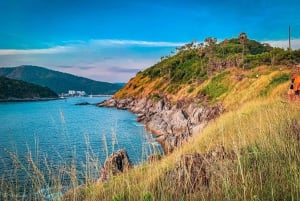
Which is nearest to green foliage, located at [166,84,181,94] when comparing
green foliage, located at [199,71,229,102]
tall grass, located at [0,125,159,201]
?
green foliage, located at [199,71,229,102]

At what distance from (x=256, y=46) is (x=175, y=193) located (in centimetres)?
12058

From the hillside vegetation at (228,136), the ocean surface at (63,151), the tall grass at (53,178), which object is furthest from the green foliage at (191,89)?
the tall grass at (53,178)

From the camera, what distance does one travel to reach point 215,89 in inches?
2304

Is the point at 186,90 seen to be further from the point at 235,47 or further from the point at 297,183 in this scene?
the point at 297,183

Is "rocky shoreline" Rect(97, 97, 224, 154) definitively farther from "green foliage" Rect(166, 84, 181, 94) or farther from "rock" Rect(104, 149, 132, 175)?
"rock" Rect(104, 149, 132, 175)

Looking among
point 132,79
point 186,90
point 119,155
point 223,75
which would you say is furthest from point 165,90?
point 119,155

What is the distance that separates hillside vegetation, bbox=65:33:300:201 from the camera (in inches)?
199

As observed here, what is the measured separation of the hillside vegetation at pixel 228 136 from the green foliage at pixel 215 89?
0.21m

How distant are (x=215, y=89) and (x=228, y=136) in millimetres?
47569

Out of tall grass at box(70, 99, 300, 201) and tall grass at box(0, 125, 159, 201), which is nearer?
tall grass at box(70, 99, 300, 201)

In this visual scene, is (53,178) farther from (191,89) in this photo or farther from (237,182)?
(191,89)

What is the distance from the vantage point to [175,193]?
5.53 meters

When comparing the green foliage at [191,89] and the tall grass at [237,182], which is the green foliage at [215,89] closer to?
the green foliage at [191,89]

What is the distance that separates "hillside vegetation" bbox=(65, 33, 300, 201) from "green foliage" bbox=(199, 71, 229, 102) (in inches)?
8.1
